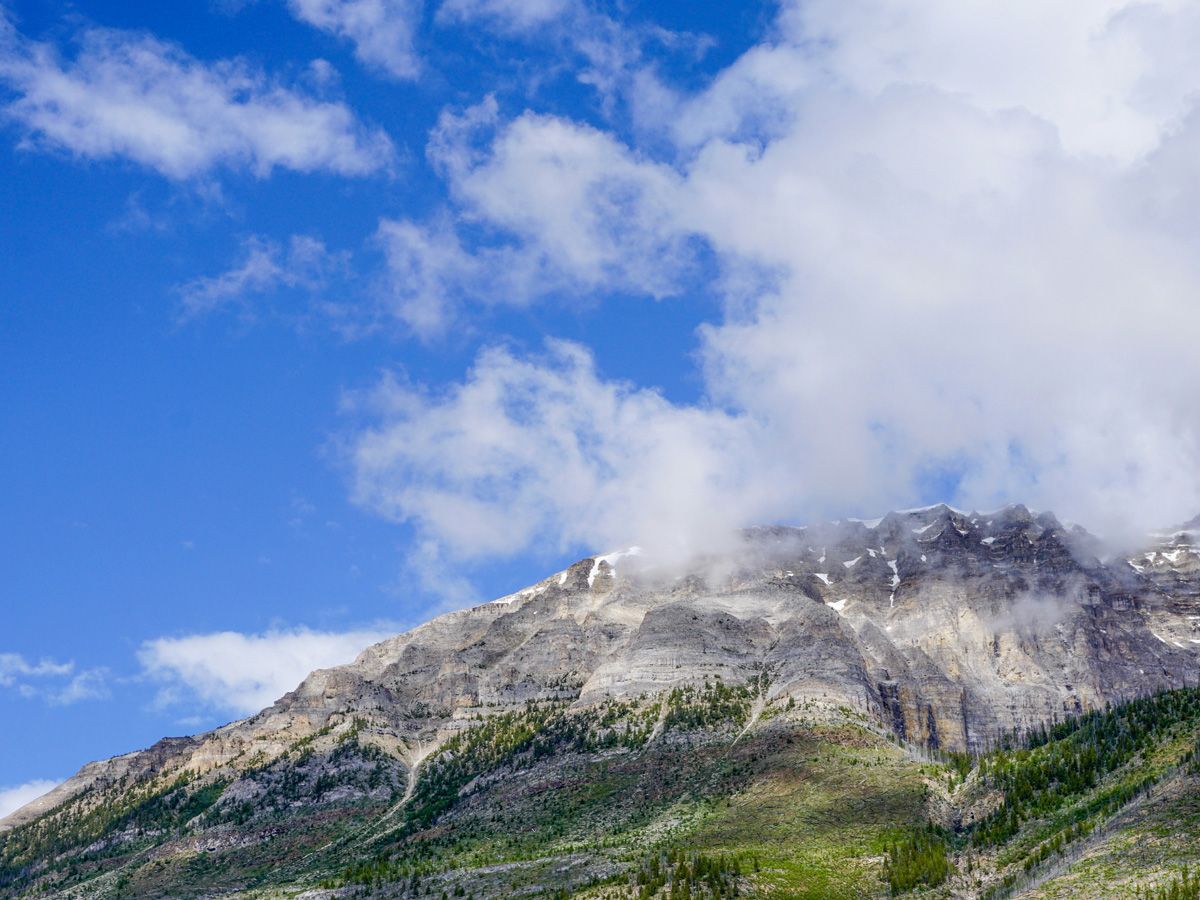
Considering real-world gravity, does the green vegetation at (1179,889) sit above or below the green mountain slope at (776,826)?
below

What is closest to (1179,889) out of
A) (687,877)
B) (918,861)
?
(918,861)

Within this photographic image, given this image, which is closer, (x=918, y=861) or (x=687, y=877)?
(x=687, y=877)

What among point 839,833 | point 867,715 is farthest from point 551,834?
point 867,715

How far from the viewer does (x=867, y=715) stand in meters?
195

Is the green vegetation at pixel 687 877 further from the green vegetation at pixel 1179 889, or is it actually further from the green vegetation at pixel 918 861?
the green vegetation at pixel 1179 889

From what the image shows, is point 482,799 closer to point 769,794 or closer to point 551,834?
point 551,834

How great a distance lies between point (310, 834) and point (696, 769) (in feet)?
192

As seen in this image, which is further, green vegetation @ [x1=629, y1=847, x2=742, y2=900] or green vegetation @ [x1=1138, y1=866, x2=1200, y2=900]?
green vegetation @ [x1=629, y1=847, x2=742, y2=900]

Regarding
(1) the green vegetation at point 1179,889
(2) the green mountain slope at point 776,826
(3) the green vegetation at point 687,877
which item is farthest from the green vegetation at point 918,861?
(1) the green vegetation at point 1179,889

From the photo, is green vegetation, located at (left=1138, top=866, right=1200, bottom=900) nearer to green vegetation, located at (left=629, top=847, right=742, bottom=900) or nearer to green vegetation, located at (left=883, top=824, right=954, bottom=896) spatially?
green vegetation, located at (left=883, top=824, right=954, bottom=896)

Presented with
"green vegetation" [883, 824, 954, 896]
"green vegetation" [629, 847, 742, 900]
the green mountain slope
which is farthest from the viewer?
"green vegetation" [883, 824, 954, 896]

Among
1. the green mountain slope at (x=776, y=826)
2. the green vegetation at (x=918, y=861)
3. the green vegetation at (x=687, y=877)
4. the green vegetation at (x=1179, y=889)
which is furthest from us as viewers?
the green vegetation at (x=918, y=861)

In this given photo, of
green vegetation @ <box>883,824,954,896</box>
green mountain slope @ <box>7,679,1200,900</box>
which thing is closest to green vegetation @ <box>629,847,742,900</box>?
green mountain slope @ <box>7,679,1200,900</box>

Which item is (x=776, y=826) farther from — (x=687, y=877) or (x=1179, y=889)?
(x=1179, y=889)
